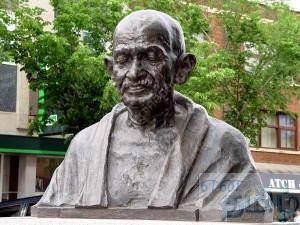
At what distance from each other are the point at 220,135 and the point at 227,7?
15.7 meters

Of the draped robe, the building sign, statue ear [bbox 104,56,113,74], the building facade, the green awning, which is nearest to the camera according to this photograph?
the draped robe

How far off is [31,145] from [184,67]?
1802 cm

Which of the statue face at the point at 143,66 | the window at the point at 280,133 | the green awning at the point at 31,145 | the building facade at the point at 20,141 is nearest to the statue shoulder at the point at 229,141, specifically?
the statue face at the point at 143,66

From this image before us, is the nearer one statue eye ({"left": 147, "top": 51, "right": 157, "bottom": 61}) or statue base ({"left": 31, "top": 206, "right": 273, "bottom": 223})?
statue base ({"left": 31, "top": 206, "right": 273, "bottom": 223})

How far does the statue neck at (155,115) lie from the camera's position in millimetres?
3760

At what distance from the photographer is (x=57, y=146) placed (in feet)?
71.6

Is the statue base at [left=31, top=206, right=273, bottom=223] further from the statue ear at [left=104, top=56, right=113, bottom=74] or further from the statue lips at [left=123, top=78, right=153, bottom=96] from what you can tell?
the statue ear at [left=104, top=56, right=113, bottom=74]

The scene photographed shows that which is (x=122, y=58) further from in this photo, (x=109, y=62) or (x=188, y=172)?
(x=188, y=172)

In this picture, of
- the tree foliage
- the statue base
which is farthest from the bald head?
the tree foliage

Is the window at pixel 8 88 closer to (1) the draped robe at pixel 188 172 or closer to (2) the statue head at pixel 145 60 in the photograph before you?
Answer: (1) the draped robe at pixel 188 172

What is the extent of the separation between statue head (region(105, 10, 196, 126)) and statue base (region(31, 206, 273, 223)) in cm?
54

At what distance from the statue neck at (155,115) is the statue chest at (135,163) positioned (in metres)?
0.04

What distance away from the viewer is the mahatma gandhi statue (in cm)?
360

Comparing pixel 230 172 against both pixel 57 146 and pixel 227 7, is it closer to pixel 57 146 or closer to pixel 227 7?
pixel 227 7
